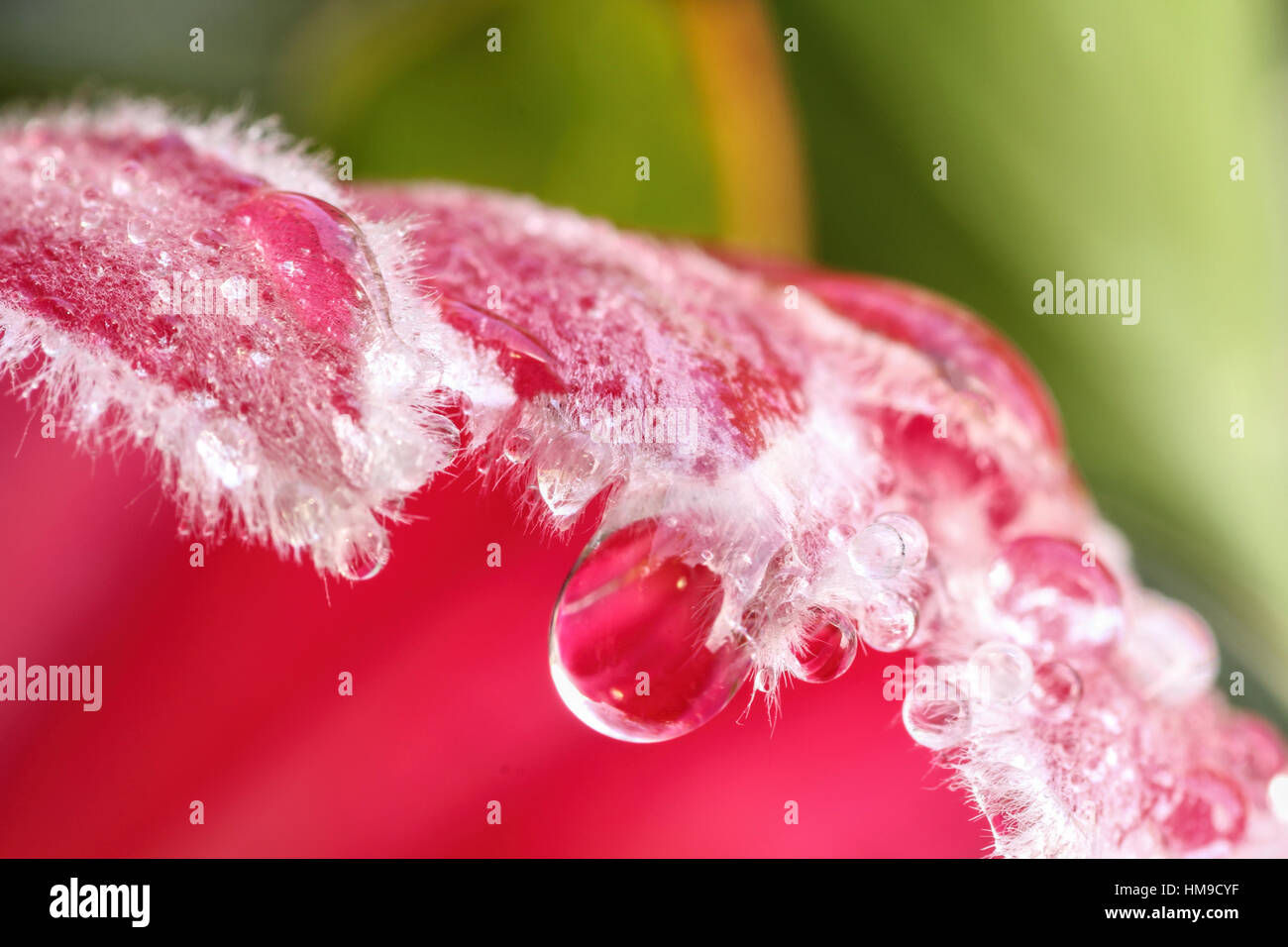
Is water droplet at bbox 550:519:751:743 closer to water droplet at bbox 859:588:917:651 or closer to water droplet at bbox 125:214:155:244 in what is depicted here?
water droplet at bbox 859:588:917:651

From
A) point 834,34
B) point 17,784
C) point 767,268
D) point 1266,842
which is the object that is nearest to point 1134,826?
point 1266,842

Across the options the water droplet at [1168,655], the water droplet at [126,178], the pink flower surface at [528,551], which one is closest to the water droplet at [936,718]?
the pink flower surface at [528,551]

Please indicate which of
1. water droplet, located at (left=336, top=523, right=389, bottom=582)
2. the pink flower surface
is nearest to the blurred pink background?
the pink flower surface

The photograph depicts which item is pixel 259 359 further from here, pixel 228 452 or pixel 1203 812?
pixel 1203 812

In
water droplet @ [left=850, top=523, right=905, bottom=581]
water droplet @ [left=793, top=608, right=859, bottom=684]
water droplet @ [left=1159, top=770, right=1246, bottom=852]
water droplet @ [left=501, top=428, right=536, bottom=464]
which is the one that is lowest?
water droplet @ [left=1159, top=770, right=1246, bottom=852]
